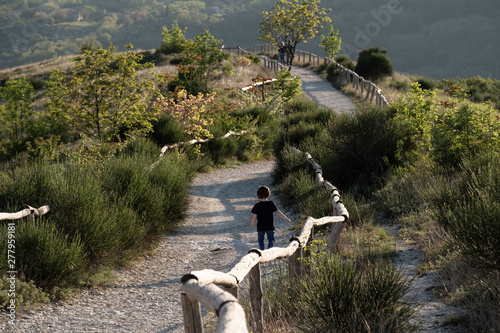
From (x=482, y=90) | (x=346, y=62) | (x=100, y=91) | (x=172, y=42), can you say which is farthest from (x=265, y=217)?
(x=172, y=42)

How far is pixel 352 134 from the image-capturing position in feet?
38.1

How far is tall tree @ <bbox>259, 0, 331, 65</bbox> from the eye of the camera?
1522 inches

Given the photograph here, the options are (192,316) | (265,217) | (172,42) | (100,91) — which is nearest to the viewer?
(192,316)

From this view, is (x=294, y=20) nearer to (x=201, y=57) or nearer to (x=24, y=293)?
(x=201, y=57)

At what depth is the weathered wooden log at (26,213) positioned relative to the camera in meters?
6.26

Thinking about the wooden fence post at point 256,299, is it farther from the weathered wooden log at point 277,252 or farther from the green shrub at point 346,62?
the green shrub at point 346,62

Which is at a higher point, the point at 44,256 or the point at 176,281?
the point at 44,256

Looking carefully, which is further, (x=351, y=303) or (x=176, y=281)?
(x=176, y=281)

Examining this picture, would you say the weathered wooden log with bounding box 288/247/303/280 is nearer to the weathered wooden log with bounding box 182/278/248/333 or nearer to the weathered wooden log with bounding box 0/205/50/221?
the weathered wooden log with bounding box 182/278/248/333

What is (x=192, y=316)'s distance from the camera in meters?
3.12

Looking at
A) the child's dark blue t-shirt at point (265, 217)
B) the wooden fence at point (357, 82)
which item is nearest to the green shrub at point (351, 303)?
the child's dark blue t-shirt at point (265, 217)

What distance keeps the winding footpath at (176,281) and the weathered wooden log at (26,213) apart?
1196 mm

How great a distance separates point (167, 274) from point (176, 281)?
37 cm

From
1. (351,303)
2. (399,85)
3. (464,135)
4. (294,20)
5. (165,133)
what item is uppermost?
(294,20)
